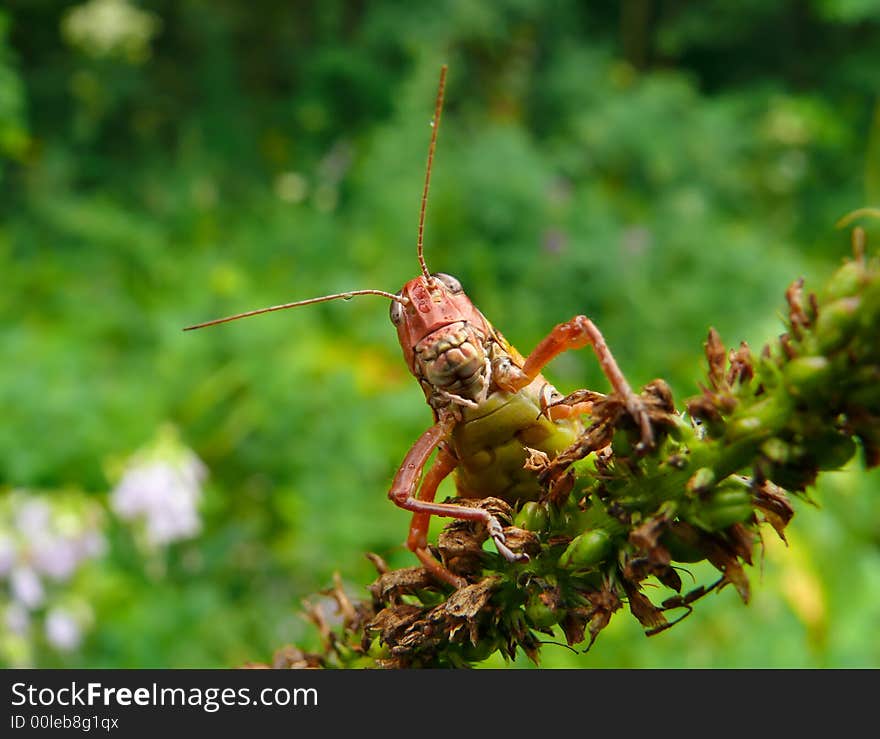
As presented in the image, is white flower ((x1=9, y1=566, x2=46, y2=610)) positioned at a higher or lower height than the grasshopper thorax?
higher

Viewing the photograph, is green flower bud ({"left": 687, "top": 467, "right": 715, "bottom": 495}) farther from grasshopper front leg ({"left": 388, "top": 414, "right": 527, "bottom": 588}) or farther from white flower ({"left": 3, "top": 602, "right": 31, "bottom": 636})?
white flower ({"left": 3, "top": 602, "right": 31, "bottom": 636})

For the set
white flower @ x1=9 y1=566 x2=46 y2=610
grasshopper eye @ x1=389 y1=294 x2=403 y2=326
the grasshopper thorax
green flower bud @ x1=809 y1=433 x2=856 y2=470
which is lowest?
green flower bud @ x1=809 y1=433 x2=856 y2=470

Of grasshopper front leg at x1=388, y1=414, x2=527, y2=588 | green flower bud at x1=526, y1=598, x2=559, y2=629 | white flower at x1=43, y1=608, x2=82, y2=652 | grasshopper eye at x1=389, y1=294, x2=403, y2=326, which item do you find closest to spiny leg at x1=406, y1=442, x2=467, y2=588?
grasshopper front leg at x1=388, y1=414, x2=527, y2=588

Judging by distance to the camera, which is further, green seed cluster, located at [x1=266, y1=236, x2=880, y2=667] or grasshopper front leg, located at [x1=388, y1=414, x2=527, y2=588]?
grasshopper front leg, located at [x1=388, y1=414, x2=527, y2=588]

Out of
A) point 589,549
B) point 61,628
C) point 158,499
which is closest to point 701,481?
point 589,549

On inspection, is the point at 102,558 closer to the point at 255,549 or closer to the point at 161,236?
the point at 255,549

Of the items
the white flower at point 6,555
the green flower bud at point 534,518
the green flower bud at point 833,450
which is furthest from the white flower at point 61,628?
the green flower bud at point 833,450

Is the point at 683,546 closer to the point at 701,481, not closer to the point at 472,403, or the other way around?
the point at 701,481
